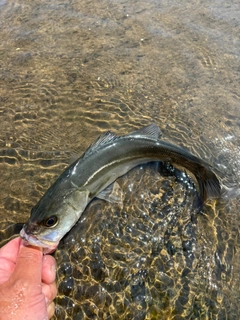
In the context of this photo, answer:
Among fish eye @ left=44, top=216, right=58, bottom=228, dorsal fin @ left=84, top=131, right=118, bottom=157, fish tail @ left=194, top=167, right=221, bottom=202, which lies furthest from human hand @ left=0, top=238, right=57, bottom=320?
fish tail @ left=194, top=167, right=221, bottom=202

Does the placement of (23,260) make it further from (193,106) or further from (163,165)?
(193,106)

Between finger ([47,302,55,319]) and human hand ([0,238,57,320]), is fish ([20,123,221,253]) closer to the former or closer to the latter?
human hand ([0,238,57,320])

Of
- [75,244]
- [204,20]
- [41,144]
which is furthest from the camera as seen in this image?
[204,20]

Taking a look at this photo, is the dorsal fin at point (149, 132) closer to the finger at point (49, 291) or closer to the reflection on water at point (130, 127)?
the reflection on water at point (130, 127)

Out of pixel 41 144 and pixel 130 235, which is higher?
pixel 41 144

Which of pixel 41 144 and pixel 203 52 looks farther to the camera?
pixel 203 52

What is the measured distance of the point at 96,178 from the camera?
3.68 m

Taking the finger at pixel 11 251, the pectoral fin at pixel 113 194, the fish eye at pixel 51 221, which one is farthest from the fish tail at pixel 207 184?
the finger at pixel 11 251

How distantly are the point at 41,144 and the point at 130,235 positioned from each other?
69.2 inches

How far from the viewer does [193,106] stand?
17.5ft

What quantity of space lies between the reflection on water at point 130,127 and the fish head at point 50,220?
51 cm

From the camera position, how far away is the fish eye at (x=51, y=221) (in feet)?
10.2

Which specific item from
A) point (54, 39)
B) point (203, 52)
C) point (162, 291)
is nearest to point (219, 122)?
point (203, 52)

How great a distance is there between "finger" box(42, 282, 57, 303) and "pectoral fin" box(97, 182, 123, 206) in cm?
109
